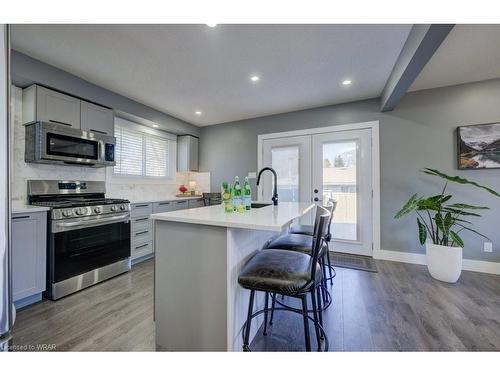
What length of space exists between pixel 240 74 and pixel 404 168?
269 centimetres

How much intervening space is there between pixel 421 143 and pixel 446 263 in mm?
1631

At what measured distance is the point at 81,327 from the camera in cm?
162

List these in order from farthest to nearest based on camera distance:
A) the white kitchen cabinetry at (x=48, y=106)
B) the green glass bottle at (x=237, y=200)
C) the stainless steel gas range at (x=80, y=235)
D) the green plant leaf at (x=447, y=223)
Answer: the green plant leaf at (x=447, y=223)
the white kitchen cabinetry at (x=48, y=106)
the stainless steel gas range at (x=80, y=235)
the green glass bottle at (x=237, y=200)

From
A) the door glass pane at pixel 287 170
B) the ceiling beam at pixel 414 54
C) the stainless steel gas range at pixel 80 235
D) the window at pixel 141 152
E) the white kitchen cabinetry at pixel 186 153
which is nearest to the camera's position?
the ceiling beam at pixel 414 54

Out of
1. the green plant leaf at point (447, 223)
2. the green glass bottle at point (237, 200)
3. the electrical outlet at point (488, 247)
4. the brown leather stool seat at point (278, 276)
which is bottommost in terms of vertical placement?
the electrical outlet at point (488, 247)

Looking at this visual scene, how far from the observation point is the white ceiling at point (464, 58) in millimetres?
1837

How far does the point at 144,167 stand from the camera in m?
3.87

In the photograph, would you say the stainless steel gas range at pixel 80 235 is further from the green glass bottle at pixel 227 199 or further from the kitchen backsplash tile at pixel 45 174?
the green glass bottle at pixel 227 199

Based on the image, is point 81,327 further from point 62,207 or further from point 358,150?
point 358,150

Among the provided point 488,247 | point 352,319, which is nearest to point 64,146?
point 352,319

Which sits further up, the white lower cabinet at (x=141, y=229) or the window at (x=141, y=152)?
the window at (x=141, y=152)

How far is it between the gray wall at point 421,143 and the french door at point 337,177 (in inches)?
8.5

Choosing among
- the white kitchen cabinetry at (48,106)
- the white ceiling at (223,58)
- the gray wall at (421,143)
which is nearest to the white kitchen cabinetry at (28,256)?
the white kitchen cabinetry at (48,106)

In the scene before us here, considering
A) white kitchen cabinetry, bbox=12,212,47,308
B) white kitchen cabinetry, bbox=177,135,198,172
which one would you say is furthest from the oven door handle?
white kitchen cabinetry, bbox=177,135,198,172
